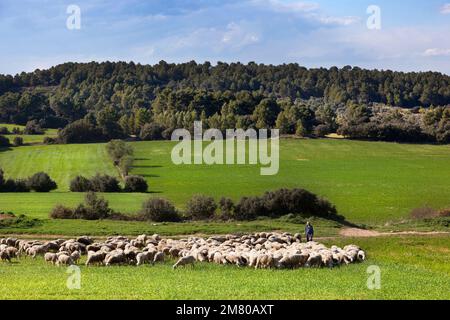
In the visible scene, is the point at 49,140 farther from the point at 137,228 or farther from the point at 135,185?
the point at 137,228

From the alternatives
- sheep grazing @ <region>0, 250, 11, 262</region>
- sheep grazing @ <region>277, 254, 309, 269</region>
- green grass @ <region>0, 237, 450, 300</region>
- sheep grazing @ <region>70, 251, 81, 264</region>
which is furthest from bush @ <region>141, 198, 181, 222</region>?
sheep grazing @ <region>277, 254, 309, 269</region>

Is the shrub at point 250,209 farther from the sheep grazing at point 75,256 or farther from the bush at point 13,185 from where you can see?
the bush at point 13,185

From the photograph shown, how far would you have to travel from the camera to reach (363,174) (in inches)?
3455

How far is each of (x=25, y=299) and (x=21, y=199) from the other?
50.0 meters

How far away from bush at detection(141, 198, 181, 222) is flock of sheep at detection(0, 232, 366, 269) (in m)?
17.6

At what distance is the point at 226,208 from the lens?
182ft

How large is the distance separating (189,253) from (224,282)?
26.4 feet

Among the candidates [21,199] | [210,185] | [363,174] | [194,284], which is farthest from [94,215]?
[363,174]

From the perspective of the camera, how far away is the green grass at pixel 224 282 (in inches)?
727

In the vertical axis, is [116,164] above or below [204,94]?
below

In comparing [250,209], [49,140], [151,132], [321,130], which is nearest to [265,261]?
[250,209]

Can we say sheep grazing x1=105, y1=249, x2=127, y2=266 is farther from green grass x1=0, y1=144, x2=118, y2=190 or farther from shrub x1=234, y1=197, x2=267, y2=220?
green grass x1=0, y1=144, x2=118, y2=190
